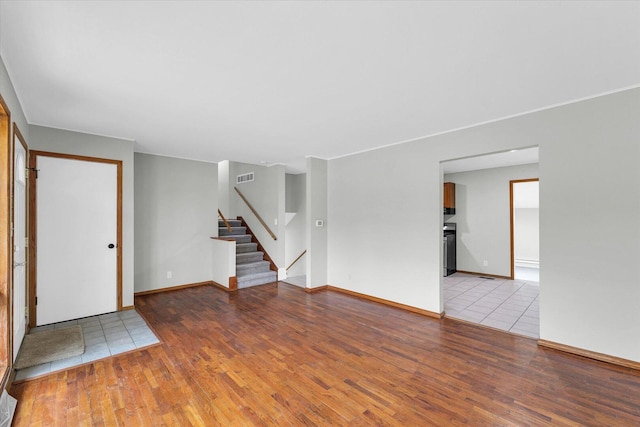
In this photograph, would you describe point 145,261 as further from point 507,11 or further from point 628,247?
point 628,247

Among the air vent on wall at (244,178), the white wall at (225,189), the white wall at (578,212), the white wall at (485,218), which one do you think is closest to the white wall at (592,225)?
the white wall at (578,212)

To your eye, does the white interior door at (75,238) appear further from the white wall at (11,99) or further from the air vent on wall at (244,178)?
the air vent on wall at (244,178)

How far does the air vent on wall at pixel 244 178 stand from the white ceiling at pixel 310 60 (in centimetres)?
349

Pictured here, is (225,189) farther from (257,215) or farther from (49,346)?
(49,346)

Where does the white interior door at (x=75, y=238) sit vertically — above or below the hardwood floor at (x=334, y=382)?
above

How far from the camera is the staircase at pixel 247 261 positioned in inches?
218

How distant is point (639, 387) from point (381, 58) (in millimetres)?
3263

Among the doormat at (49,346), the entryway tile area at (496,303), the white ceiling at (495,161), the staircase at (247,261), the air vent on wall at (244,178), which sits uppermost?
the white ceiling at (495,161)

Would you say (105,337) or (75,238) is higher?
(75,238)

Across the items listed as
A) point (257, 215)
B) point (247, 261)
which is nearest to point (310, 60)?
point (247, 261)

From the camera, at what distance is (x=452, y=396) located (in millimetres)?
2133

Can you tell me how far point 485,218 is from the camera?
6.51 m

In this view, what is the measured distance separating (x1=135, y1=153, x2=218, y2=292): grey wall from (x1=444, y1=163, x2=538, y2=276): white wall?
5.75 m

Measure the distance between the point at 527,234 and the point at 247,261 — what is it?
7364 mm
